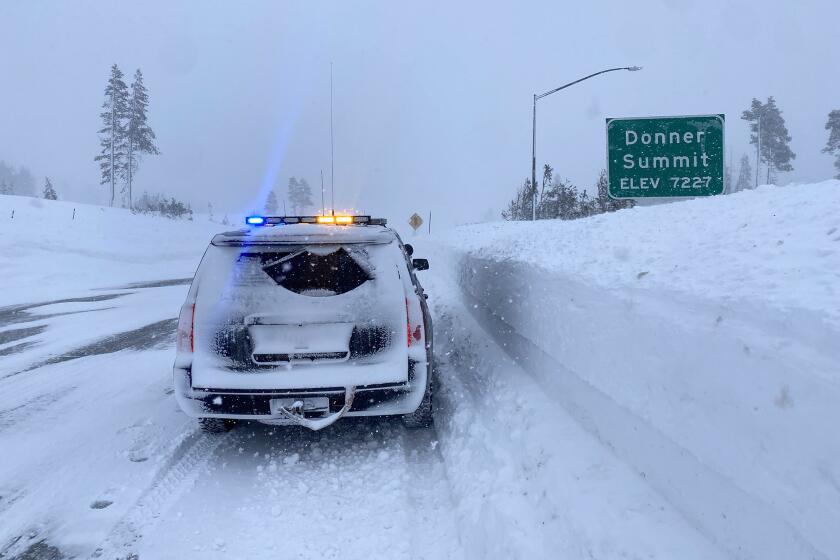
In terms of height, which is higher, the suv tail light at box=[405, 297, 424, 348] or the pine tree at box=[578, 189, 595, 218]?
the pine tree at box=[578, 189, 595, 218]

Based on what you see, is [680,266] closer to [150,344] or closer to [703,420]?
[703,420]

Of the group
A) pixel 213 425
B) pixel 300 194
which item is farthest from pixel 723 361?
pixel 300 194

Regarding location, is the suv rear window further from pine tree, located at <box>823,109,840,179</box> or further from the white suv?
pine tree, located at <box>823,109,840,179</box>

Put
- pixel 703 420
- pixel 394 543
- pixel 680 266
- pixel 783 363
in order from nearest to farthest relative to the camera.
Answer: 1. pixel 783 363
2. pixel 703 420
3. pixel 394 543
4. pixel 680 266

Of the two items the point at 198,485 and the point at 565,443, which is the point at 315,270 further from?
the point at 565,443

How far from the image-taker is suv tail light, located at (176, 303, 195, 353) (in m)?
4.16

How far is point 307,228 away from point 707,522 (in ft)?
11.2

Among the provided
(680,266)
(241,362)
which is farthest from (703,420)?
(241,362)

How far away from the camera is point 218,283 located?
4.15 metres

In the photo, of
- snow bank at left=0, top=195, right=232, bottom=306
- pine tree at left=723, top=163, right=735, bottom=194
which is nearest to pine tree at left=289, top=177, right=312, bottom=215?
snow bank at left=0, top=195, right=232, bottom=306

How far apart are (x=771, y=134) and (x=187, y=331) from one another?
8004 centimetres

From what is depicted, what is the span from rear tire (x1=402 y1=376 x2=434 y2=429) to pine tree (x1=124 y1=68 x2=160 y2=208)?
6038 centimetres

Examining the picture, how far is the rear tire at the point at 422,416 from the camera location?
4.65 m

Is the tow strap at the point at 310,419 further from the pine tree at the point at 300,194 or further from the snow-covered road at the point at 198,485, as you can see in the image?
the pine tree at the point at 300,194
